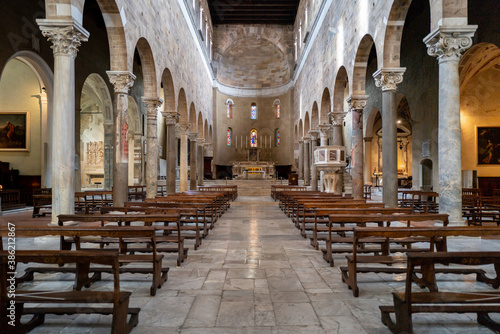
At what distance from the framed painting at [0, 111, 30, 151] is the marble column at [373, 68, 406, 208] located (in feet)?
46.2

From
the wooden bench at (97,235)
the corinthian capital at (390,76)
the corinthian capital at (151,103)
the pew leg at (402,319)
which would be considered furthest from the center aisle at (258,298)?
the corinthian capital at (151,103)

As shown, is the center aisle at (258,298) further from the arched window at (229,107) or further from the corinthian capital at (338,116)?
the arched window at (229,107)

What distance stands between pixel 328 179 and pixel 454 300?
11671 millimetres

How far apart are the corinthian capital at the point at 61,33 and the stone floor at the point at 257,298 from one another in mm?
3961

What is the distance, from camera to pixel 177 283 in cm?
396

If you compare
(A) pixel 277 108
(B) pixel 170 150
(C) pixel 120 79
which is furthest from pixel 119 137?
(A) pixel 277 108

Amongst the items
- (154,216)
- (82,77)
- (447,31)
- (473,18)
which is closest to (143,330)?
(154,216)

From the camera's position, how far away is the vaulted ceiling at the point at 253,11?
26.3m

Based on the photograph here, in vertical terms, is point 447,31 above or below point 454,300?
above

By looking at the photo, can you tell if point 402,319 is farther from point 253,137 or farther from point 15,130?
→ point 253,137

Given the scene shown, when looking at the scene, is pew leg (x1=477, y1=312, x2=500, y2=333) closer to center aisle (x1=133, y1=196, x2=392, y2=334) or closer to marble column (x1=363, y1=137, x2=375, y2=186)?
center aisle (x1=133, y1=196, x2=392, y2=334)

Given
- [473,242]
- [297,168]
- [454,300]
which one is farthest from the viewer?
[297,168]

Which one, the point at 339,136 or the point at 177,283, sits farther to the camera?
the point at 339,136

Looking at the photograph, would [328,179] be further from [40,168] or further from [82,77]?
[40,168]
